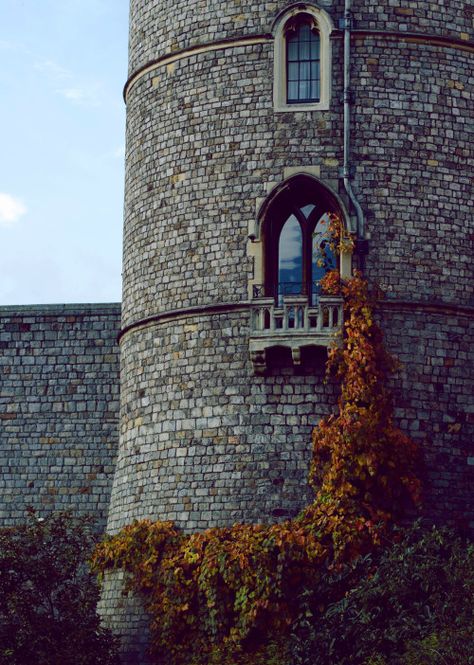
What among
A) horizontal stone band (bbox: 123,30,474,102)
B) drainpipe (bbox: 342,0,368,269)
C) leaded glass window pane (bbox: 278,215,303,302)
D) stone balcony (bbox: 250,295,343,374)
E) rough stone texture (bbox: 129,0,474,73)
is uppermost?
rough stone texture (bbox: 129,0,474,73)

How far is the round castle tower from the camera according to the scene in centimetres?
2330

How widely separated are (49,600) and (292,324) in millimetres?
5203

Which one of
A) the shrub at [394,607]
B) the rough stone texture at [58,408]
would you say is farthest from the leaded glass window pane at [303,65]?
the shrub at [394,607]

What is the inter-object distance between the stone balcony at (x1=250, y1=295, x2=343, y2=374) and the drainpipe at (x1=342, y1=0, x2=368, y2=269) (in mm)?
918

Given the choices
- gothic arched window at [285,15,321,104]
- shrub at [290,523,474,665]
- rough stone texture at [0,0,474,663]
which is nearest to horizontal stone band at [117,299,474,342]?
rough stone texture at [0,0,474,663]

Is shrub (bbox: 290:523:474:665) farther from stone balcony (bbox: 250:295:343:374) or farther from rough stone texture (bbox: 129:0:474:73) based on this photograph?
rough stone texture (bbox: 129:0:474:73)

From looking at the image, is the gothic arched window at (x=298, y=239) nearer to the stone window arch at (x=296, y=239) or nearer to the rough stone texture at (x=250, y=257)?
the stone window arch at (x=296, y=239)

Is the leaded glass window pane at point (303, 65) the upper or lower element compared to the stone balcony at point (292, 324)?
upper

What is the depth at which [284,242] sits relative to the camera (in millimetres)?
24109

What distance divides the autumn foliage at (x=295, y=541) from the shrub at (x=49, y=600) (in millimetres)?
846

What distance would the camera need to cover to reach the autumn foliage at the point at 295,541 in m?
22.0

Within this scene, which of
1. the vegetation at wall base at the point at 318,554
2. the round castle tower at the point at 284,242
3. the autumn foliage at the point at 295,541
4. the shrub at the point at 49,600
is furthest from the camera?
the round castle tower at the point at 284,242

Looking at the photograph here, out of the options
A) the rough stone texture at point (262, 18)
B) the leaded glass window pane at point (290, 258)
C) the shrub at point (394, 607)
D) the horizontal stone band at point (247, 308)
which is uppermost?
the rough stone texture at point (262, 18)

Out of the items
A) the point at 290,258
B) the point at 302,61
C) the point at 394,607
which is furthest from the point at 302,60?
the point at 394,607
